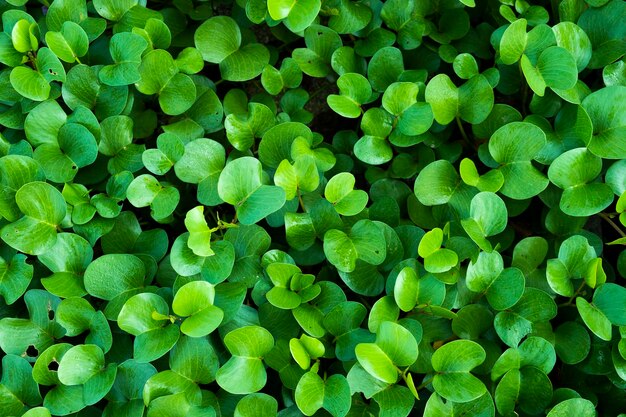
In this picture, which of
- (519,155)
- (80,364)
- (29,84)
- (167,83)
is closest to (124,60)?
(167,83)

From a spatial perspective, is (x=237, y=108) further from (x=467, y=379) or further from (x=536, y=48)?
(x=467, y=379)

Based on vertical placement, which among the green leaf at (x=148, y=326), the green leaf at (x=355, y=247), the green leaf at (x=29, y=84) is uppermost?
the green leaf at (x=29, y=84)

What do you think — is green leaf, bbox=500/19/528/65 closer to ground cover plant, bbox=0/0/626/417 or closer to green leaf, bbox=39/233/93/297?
ground cover plant, bbox=0/0/626/417

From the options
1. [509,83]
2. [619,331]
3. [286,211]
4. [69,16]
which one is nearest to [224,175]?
[286,211]

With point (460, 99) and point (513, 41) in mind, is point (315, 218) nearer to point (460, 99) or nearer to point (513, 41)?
point (460, 99)

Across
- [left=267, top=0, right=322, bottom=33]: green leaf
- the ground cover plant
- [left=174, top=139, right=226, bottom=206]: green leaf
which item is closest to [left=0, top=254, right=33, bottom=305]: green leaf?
the ground cover plant

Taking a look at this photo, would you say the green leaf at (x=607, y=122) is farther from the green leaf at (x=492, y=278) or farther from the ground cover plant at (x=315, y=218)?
the green leaf at (x=492, y=278)

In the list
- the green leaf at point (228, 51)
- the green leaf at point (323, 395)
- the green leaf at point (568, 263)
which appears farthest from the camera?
the green leaf at point (228, 51)

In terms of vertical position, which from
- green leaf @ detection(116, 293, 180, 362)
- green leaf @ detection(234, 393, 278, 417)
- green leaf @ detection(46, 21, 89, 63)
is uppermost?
green leaf @ detection(46, 21, 89, 63)

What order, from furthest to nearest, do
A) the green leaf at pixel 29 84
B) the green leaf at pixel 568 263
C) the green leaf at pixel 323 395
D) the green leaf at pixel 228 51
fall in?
the green leaf at pixel 228 51 → the green leaf at pixel 29 84 → the green leaf at pixel 568 263 → the green leaf at pixel 323 395

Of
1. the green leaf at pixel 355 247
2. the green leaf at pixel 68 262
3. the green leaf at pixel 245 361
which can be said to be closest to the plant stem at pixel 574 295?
the green leaf at pixel 355 247
